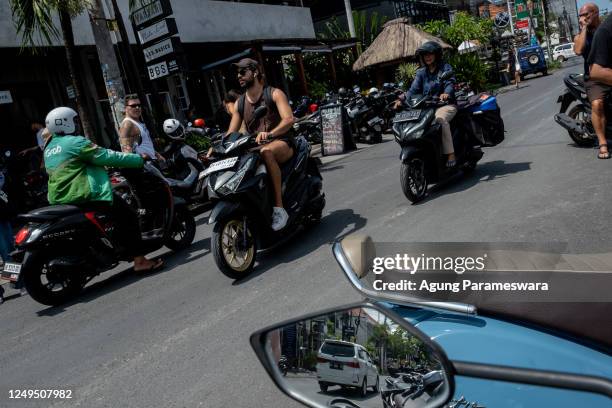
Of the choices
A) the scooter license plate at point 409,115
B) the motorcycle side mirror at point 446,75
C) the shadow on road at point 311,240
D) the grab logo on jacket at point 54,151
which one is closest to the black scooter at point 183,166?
the shadow on road at point 311,240

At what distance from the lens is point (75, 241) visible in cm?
496

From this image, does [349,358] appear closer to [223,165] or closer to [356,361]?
[356,361]

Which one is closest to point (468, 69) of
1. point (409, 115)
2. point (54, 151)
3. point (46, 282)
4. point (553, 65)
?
point (409, 115)

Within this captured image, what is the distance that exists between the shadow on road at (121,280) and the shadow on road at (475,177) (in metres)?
2.84

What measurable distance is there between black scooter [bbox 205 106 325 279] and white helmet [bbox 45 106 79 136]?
54.9 inches

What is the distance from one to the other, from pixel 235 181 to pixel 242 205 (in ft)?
0.75

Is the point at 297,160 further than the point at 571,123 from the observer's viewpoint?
No

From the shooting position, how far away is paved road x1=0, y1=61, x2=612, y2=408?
3100 millimetres

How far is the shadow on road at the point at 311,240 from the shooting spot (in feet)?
16.6

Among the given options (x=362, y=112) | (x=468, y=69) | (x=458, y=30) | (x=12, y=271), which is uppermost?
(x=458, y=30)

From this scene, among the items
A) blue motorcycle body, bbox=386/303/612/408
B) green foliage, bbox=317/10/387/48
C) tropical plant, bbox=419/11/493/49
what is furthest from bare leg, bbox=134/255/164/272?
tropical plant, bbox=419/11/493/49

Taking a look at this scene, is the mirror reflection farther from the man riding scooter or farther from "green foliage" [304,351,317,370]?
the man riding scooter

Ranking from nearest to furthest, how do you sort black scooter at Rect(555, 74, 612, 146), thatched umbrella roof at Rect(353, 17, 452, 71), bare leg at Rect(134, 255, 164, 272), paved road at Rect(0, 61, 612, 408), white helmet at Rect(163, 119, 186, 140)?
paved road at Rect(0, 61, 612, 408)
bare leg at Rect(134, 255, 164, 272)
black scooter at Rect(555, 74, 612, 146)
white helmet at Rect(163, 119, 186, 140)
thatched umbrella roof at Rect(353, 17, 452, 71)

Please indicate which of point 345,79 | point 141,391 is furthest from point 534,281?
point 345,79
